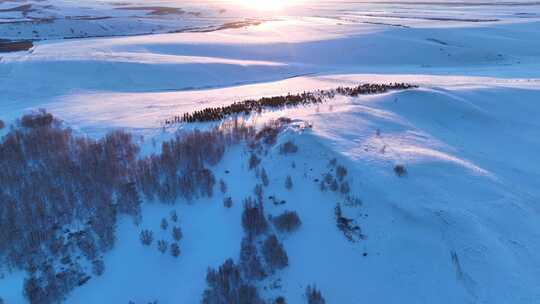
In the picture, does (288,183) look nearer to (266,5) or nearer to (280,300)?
(280,300)

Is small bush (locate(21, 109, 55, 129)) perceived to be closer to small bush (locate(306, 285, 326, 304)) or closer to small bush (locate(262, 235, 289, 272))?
small bush (locate(262, 235, 289, 272))

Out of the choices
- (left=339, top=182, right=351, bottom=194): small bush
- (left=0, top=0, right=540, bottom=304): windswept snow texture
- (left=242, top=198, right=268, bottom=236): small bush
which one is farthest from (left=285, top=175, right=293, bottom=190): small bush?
(left=339, top=182, right=351, bottom=194): small bush

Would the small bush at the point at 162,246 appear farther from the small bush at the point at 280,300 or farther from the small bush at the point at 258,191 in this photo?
the small bush at the point at 280,300

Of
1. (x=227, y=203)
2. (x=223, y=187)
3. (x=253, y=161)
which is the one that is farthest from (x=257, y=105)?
(x=227, y=203)

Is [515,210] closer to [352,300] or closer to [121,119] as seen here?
[352,300]

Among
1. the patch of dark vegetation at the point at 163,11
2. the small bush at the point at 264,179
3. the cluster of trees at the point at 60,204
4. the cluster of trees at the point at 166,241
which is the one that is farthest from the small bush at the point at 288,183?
the patch of dark vegetation at the point at 163,11

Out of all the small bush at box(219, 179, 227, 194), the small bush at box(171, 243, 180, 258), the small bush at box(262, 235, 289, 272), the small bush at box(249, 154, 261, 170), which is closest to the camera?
the small bush at box(262, 235, 289, 272)
